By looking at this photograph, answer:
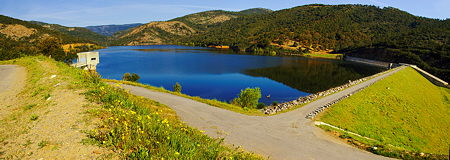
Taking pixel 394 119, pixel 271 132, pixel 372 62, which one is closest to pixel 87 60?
pixel 271 132

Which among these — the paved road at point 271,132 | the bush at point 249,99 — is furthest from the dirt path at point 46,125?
the bush at point 249,99

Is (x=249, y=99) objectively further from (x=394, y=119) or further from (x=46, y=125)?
(x=46, y=125)

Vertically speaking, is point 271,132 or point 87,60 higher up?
point 87,60

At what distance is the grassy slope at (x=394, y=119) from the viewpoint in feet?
74.9

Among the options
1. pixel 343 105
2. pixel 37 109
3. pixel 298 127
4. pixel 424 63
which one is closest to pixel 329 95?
pixel 343 105

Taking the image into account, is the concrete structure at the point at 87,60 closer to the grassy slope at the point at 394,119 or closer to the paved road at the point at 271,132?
the paved road at the point at 271,132

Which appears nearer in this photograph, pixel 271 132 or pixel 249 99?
pixel 271 132

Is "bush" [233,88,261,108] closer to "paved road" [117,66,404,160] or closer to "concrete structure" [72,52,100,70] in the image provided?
"paved road" [117,66,404,160]

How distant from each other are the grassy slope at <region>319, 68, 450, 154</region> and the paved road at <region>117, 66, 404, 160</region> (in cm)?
516

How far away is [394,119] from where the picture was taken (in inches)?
1152

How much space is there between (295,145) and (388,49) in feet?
496

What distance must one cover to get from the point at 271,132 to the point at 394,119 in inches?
902

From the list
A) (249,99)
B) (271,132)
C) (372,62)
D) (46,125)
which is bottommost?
(249,99)

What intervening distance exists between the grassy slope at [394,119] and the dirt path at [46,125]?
2123 cm
